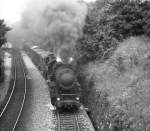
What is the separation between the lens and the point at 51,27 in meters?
23.7

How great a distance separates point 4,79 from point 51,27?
13563 millimetres

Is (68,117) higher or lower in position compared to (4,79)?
lower

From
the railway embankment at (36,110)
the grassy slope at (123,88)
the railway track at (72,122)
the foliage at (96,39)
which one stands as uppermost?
the foliage at (96,39)

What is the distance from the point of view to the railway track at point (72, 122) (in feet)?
56.4

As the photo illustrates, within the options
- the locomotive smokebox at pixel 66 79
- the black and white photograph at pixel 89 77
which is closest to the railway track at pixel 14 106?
the black and white photograph at pixel 89 77

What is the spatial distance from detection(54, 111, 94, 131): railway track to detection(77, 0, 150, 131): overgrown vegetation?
0.92 meters

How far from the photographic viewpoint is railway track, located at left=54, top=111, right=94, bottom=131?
56.4 feet

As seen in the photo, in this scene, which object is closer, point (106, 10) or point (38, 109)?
point (38, 109)

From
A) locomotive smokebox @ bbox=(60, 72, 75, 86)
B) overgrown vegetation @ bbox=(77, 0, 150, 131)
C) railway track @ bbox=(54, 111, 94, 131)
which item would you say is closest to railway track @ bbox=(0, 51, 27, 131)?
→ railway track @ bbox=(54, 111, 94, 131)

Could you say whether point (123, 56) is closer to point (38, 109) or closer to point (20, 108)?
point (38, 109)

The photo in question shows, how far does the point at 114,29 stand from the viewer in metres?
26.7

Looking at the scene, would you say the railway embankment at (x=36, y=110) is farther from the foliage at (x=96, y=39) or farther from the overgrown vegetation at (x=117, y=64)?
the foliage at (x=96, y=39)

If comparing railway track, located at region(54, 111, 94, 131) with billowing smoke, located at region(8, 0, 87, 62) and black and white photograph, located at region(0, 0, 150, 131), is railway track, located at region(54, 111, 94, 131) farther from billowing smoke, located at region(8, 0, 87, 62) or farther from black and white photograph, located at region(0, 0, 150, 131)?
billowing smoke, located at region(8, 0, 87, 62)

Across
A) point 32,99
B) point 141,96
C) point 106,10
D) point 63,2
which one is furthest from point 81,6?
point 141,96
